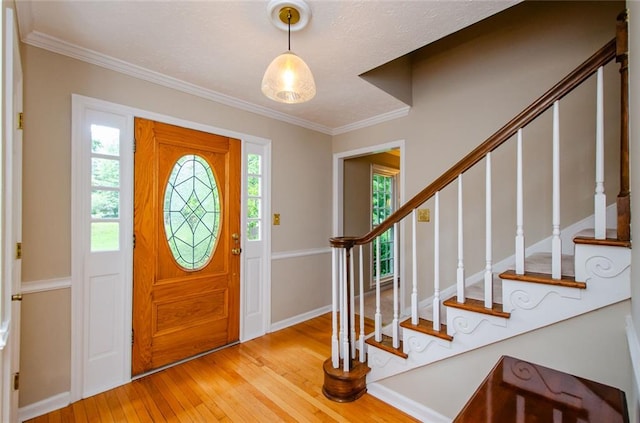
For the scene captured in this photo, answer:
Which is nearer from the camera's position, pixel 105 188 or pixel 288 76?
pixel 288 76

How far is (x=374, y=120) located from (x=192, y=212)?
2264mm

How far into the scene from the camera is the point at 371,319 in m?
3.43

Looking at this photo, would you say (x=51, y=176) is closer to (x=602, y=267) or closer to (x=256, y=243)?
(x=256, y=243)

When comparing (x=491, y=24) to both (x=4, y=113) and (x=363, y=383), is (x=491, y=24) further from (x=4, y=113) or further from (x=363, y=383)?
(x=4, y=113)

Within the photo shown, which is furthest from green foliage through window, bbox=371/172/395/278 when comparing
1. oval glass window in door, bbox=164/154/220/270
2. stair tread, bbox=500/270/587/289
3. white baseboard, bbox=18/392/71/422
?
white baseboard, bbox=18/392/71/422

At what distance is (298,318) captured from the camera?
133 inches

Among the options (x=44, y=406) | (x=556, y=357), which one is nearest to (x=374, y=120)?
(x=556, y=357)

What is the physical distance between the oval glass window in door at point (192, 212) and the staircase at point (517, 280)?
1293mm

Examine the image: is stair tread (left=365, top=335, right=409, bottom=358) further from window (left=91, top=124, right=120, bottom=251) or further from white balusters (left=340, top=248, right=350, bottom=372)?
window (left=91, top=124, right=120, bottom=251)

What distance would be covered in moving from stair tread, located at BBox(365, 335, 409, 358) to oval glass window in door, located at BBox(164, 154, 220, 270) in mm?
1610

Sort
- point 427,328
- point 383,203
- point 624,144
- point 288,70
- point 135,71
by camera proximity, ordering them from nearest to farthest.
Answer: point 624,144 < point 288,70 < point 427,328 < point 135,71 < point 383,203

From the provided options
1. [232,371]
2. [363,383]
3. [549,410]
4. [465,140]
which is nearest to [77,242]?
[232,371]

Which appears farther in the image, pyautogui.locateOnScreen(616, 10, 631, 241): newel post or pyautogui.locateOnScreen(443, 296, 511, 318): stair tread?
pyautogui.locateOnScreen(443, 296, 511, 318): stair tread

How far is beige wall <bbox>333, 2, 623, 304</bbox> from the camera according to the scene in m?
2.14
